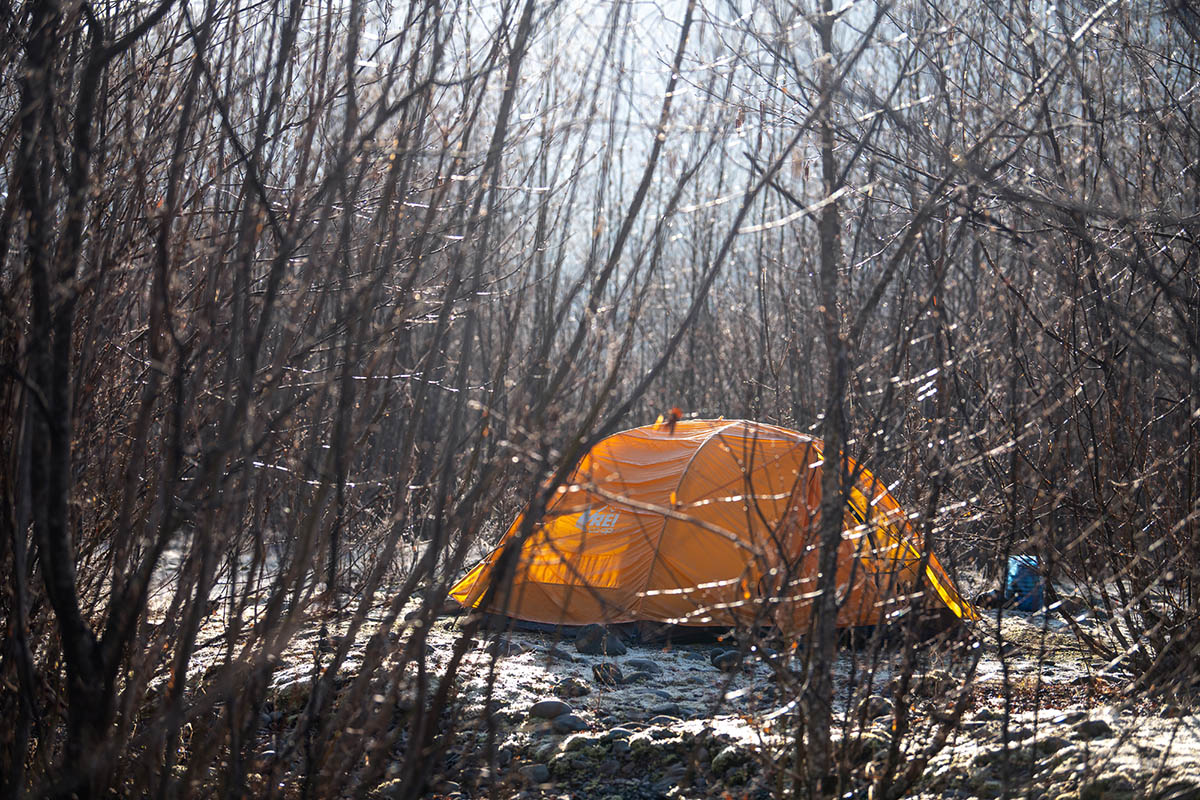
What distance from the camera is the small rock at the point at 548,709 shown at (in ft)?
16.0

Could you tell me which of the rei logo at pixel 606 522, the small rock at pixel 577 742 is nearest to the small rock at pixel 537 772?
the small rock at pixel 577 742

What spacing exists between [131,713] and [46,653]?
130cm

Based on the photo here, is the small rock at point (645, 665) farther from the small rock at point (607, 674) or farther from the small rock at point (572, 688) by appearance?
the small rock at point (572, 688)

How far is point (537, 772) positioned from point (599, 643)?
1.80 m

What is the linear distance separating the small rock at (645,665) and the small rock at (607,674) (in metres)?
0.10

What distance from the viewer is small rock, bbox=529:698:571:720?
486 centimetres

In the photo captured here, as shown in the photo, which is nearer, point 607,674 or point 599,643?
point 607,674

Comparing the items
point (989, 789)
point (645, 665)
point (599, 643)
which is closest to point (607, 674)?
point (645, 665)

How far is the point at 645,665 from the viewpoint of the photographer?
5688 mm

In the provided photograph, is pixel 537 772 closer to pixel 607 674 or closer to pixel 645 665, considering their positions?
pixel 607 674

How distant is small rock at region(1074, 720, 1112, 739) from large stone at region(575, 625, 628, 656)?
2908mm

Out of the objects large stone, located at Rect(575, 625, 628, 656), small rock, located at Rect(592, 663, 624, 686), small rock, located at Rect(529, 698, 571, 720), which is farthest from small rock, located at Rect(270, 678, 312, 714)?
large stone, located at Rect(575, 625, 628, 656)

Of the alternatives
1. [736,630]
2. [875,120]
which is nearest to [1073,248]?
[875,120]

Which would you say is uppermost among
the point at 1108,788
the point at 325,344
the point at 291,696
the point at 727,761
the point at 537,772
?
the point at 325,344
